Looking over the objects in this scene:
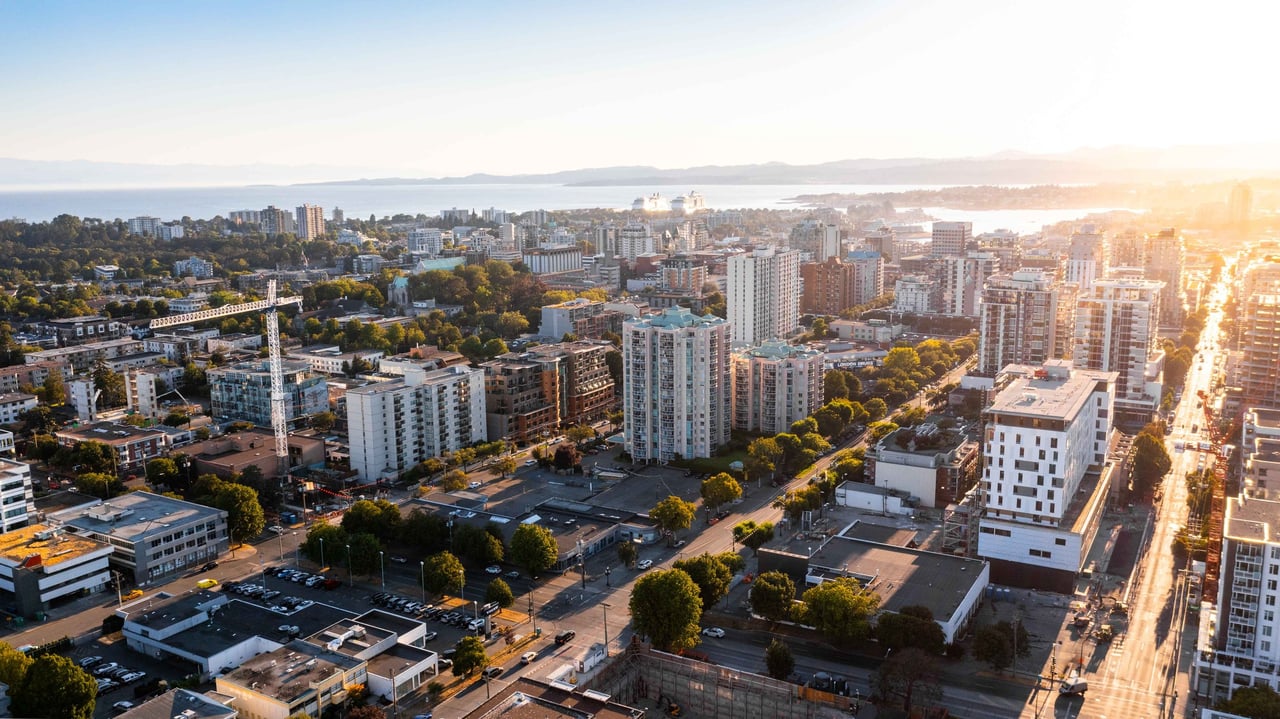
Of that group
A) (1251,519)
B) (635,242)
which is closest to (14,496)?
(1251,519)

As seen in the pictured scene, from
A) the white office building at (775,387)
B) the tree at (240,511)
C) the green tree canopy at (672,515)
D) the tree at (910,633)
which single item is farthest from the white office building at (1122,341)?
the tree at (240,511)

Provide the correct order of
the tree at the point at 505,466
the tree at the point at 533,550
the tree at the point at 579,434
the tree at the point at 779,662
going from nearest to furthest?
the tree at the point at 779,662, the tree at the point at 533,550, the tree at the point at 505,466, the tree at the point at 579,434

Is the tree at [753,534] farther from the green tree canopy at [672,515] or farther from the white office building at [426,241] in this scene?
the white office building at [426,241]

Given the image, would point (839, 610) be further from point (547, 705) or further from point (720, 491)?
point (720, 491)

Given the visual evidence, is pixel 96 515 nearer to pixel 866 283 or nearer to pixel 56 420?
pixel 56 420

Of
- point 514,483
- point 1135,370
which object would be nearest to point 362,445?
point 514,483
